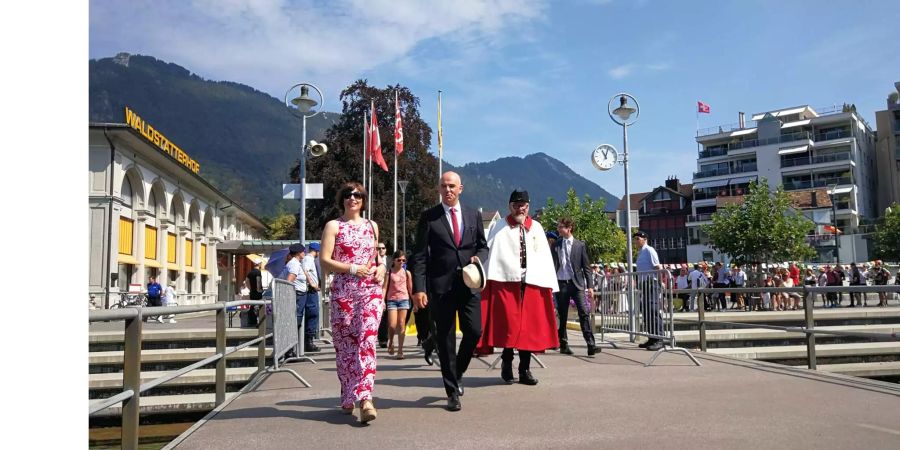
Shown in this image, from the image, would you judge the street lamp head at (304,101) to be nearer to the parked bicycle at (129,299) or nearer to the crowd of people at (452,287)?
the crowd of people at (452,287)

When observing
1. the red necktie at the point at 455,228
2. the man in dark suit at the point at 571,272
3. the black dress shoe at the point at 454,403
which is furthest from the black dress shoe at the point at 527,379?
the man in dark suit at the point at 571,272

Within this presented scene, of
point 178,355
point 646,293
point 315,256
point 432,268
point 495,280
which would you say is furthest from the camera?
point 315,256

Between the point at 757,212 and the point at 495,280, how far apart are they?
46348 mm

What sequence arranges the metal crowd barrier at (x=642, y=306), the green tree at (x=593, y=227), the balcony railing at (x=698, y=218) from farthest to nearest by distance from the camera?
the balcony railing at (x=698, y=218) < the green tree at (x=593, y=227) < the metal crowd barrier at (x=642, y=306)

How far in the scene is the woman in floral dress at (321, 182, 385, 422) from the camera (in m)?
5.59

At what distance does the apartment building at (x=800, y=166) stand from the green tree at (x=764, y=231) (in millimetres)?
24274

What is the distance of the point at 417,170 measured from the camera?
46.0m

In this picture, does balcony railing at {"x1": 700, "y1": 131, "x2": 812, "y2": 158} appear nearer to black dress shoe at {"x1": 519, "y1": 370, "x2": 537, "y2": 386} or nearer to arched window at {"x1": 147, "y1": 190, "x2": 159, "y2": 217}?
arched window at {"x1": 147, "y1": 190, "x2": 159, "y2": 217}

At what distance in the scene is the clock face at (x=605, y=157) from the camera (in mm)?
15344

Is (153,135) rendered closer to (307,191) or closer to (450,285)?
(307,191)

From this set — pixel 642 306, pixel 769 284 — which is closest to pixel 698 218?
pixel 769 284

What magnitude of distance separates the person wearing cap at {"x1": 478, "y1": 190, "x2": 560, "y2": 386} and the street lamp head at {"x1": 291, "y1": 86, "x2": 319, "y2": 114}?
11605mm
